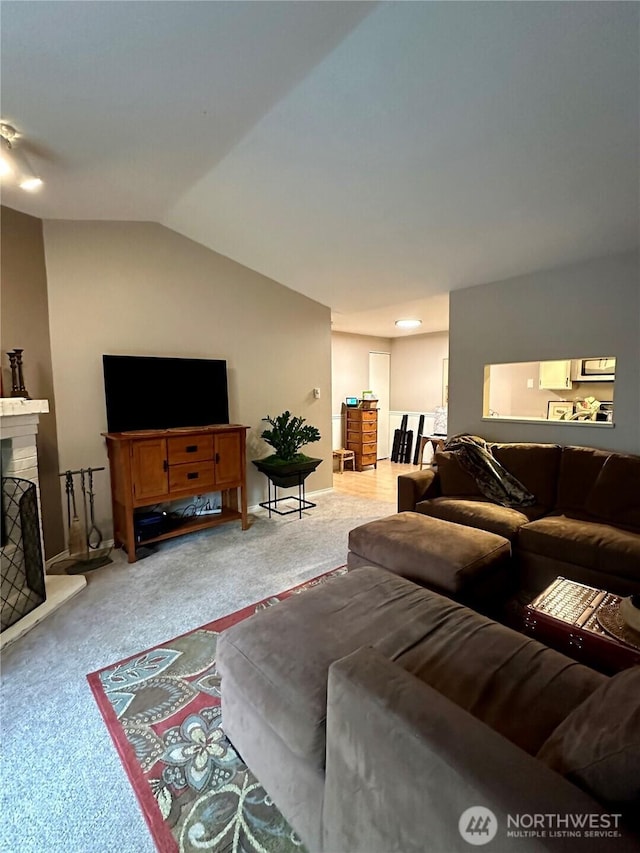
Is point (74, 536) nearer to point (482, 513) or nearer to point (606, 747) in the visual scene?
point (482, 513)

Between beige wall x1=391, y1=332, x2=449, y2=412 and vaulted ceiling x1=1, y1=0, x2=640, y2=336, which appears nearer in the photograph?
vaulted ceiling x1=1, y1=0, x2=640, y2=336

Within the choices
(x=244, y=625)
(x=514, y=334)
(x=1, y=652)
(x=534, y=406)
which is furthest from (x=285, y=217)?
(x=534, y=406)

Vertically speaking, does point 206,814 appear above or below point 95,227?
below

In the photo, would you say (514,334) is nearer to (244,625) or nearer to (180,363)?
(180,363)

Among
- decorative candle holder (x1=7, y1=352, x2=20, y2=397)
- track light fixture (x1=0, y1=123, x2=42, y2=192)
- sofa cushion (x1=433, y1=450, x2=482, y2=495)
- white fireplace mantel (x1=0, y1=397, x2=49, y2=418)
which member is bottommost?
sofa cushion (x1=433, y1=450, x2=482, y2=495)

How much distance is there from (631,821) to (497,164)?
273 cm

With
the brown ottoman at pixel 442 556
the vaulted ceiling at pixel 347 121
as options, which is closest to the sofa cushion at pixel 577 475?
the brown ottoman at pixel 442 556

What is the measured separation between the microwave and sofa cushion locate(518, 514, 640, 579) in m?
2.68

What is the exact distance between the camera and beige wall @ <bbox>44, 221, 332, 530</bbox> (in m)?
3.13

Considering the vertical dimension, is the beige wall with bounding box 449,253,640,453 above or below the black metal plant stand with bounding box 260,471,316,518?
above

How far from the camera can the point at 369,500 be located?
477 cm

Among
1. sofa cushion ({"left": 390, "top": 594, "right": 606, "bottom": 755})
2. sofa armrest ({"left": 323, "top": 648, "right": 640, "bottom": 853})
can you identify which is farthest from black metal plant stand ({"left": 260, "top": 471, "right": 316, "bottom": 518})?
sofa armrest ({"left": 323, "top": 648, "right": 640, "bottom": 853})

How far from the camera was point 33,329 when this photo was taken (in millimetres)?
2896

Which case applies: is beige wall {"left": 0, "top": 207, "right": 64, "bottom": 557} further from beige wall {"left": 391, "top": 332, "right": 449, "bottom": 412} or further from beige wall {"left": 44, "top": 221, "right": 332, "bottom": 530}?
beige wall {"left": 391, "top": 332, "right": 449, "bottom": 412}
